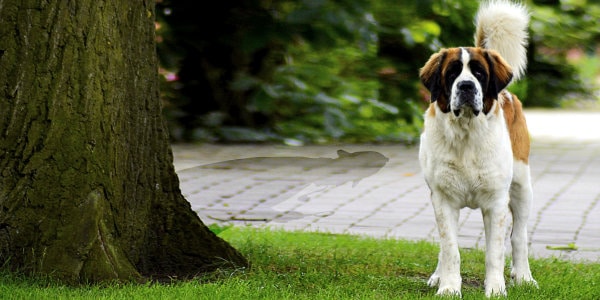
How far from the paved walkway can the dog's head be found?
6.77 ft

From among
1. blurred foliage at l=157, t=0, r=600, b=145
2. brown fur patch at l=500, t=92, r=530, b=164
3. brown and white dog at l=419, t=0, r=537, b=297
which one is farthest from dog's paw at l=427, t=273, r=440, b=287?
blurred foliage at l=157, t=0, r=600, b=145

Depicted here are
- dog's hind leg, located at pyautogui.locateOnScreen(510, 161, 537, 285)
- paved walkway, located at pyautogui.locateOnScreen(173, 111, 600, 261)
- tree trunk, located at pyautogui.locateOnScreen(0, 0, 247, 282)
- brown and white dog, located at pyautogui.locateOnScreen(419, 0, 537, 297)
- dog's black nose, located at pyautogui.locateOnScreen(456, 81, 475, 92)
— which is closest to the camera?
dog's black nose, located at pyautogui.locateOnScreen(456, 81, 475, 92)

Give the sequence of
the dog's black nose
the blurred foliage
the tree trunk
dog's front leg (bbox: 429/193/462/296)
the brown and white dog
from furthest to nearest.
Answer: the blurred foliage, dog's front leg (bbox: 429/193/462/296), the tree trunk, the brown and white dog, the dog's black nose

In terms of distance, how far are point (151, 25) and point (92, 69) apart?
20.1 inches

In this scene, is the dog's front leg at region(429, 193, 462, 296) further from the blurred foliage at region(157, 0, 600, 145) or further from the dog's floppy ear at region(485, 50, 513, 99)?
the blurred foliage at region(157, 0, 600, 145)

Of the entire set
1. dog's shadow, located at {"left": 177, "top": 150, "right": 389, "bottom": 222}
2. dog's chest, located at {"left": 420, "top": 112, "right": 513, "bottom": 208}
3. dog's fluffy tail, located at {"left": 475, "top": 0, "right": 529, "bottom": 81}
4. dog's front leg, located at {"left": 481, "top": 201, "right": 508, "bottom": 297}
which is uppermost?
dog's fluffy tail, located at {"left": 475, "top": 0, "right": 529, "bottom": 81}

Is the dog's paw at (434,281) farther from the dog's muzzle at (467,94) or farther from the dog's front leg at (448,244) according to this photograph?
the dog's muzzle at (467,94)

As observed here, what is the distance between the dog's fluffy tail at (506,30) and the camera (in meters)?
5.28

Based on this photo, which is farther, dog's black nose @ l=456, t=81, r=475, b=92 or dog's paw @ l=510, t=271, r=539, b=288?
dog's paw @ l=510, t=271, r=539, b=288

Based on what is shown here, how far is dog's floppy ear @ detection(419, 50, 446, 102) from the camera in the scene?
4727 millimetres

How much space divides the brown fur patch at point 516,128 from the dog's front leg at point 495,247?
0.44m

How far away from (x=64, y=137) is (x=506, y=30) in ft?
8.01

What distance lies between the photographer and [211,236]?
551cm

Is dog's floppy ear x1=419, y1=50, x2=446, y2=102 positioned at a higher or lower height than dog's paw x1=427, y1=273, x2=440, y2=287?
higher
